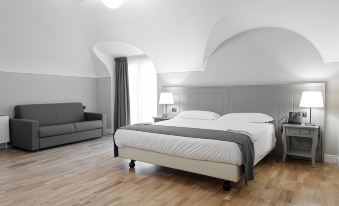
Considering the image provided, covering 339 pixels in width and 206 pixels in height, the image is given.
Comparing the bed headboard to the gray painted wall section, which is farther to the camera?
the gray painted wall section

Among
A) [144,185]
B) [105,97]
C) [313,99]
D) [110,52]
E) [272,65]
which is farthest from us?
[105,97]

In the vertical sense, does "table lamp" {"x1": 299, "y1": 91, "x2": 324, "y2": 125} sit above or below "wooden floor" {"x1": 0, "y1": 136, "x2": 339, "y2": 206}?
above

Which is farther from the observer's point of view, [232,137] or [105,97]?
[105,97]

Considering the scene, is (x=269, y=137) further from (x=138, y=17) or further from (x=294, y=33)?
(x=138, y=17)

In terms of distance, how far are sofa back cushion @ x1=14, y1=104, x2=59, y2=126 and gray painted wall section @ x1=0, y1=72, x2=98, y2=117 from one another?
19 cm

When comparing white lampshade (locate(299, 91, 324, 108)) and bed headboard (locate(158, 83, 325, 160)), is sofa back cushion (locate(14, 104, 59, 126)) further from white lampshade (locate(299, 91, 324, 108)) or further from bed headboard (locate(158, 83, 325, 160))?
white lampshade (locate(299, 91, 324, 108))

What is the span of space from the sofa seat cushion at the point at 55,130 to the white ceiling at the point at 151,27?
1414mm

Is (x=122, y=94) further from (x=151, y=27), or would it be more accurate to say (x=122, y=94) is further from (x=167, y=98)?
(x=151, y=27)

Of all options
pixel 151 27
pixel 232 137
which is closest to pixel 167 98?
pixel 151 27

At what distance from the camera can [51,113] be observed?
5.29 m

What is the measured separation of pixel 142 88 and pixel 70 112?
1.82m

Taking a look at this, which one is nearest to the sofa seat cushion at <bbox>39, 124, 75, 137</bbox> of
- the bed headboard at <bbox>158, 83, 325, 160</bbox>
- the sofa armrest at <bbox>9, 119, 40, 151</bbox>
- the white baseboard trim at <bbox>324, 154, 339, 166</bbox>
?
the sofa armrest at <bbox>9, 119, 40, 151</bbox>

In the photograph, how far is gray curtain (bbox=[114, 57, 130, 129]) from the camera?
6.11 metres

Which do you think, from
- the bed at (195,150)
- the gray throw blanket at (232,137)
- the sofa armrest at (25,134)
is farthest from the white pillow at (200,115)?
the sofa armrest at (25,134)
